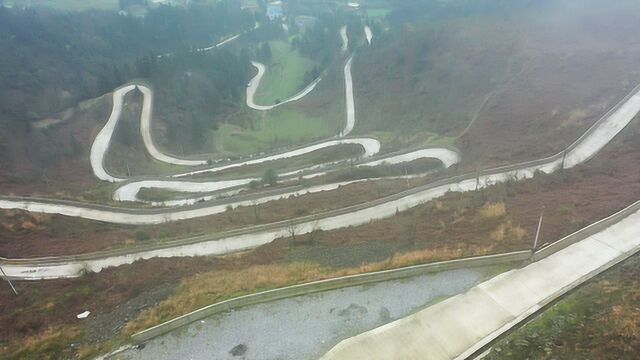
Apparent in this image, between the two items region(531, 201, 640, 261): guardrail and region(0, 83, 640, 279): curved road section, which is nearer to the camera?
region(531, 201, 640, 261): guardrail

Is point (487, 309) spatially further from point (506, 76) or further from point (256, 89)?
point (256, 89)

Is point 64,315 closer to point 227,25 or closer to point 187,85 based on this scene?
point 187,85

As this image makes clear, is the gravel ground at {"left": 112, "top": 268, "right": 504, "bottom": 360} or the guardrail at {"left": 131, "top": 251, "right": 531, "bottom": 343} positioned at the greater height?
the guardrail at {"left": 131, "top": 251, "right": 531, "bottom": 343}

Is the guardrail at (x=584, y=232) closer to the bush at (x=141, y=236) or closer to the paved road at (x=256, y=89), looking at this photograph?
the bush at (x=141, y=236)

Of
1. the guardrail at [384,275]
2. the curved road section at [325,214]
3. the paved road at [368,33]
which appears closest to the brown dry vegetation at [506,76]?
the curved road section at [325,214]

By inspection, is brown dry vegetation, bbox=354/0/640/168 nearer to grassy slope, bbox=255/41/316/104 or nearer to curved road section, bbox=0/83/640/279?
curved road section, bbox=0/83/640/279

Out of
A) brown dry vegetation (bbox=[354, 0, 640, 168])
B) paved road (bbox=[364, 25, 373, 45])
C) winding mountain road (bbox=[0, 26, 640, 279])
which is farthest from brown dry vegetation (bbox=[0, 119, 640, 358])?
paved road (bbox=[364, 25, 373, 45])
